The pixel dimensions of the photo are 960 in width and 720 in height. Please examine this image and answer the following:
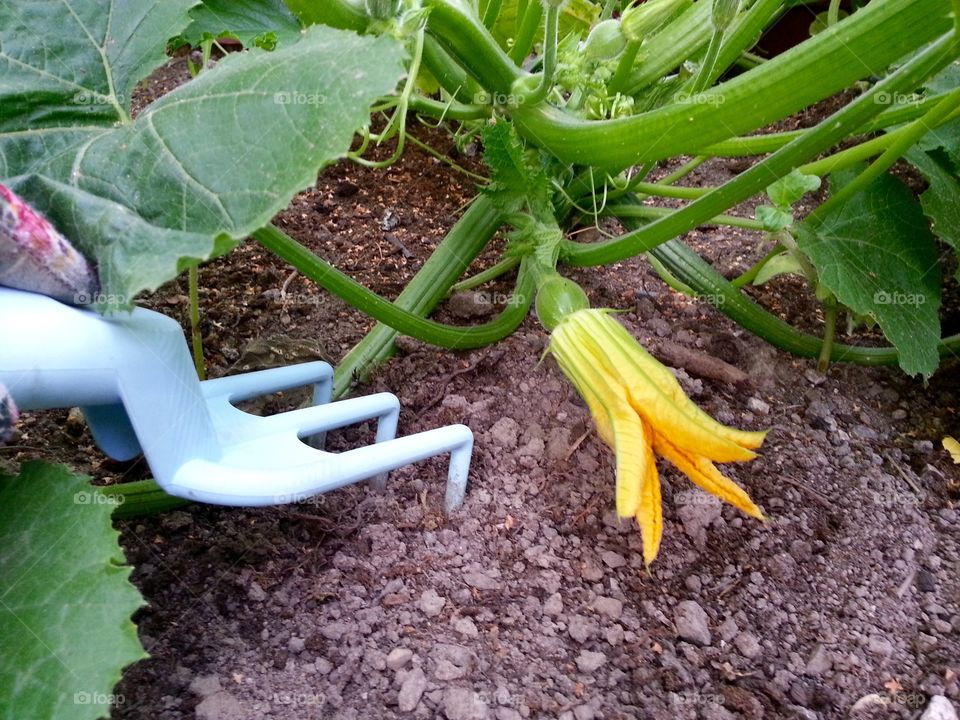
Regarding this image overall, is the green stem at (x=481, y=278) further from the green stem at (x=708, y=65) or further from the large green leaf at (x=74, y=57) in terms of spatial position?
the large green leaf at (x=74, y=57)

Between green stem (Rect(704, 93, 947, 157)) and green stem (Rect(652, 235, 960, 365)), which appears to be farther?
green stem (Rect(652, 235, 960, 365))

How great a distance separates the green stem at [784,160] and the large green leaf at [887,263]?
0.37m

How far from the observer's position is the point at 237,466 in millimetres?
972

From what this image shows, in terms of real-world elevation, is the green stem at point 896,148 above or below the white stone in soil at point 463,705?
above

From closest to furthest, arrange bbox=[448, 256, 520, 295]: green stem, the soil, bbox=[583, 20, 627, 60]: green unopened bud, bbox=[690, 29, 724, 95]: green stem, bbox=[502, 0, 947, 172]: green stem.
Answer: bbox=[502, 0, 947, 172]: green stem → the soil → bbox=[690, 29, 724, 95]: green stem → bbox=[583, 20, 627, 60]: green unopened bud → bbox=[448, 256, 520, 295]: green stem

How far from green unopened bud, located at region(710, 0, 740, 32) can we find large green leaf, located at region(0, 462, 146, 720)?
39.4 inches

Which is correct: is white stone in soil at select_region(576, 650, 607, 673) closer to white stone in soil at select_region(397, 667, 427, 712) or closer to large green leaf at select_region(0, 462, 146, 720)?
white stone in soil at select_region(397, 667, 427, 712)

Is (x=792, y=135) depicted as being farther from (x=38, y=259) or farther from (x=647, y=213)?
(x=38, y=259)

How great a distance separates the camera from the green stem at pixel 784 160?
95cm

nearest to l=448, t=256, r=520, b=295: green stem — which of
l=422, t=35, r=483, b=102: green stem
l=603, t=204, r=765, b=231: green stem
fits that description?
l=603, t=204, r=765, b=231: green stem

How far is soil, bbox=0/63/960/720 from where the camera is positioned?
1046mm

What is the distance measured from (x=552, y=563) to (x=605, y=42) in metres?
0.83

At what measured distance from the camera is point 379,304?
4.34ft

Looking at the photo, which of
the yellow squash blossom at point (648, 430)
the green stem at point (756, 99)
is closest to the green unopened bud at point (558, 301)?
the yellow squash blossom at point (648, 430)
